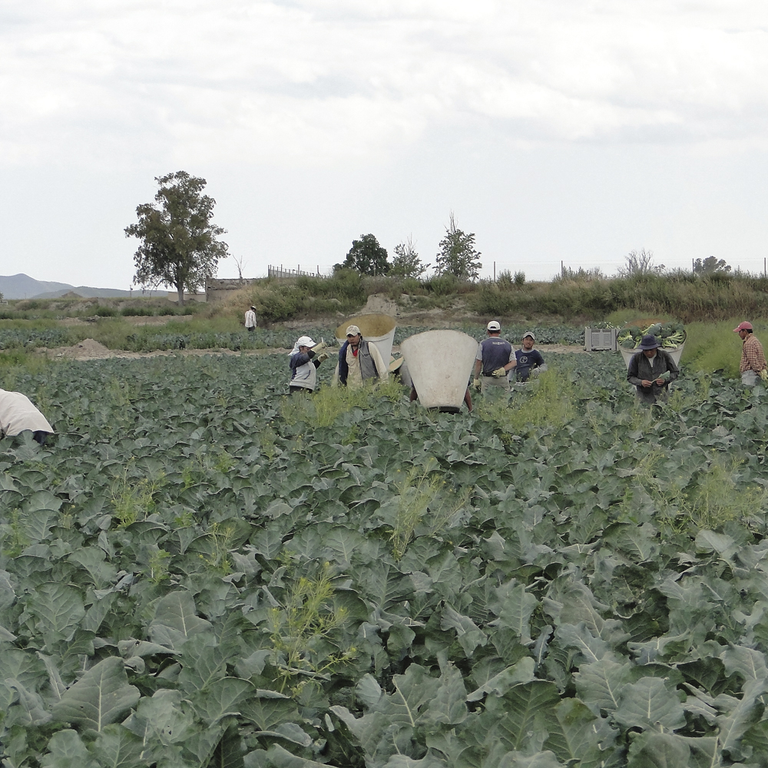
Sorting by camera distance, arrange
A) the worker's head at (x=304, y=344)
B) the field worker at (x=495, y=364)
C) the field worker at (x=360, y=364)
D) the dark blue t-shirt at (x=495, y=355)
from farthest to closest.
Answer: the dark blue t-shirt at (x=495, y=355)
the field worker at (x=495, y=364)
the worker's head at (x=304, y=344)
the field worker at (x=360, y=364)

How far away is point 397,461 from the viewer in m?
6.47

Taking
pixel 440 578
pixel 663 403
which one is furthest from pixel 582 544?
pixel 663 403

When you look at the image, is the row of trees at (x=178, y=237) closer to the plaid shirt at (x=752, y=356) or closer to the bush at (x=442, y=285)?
the bush at (x=442, y=285)

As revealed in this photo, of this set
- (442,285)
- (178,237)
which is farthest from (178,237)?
(442,285)

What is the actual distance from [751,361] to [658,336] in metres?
1.31

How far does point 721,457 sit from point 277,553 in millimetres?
4019

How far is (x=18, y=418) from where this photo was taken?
7773 mm

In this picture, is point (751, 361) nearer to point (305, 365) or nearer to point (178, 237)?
point (305, 365)

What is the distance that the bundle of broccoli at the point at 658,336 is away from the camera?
1253cm

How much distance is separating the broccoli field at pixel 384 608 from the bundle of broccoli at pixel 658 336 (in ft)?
17.9

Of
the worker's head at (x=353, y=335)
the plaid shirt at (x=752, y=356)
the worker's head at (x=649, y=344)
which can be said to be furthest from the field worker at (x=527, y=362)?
the plaid shirt at (x=752, y=356)

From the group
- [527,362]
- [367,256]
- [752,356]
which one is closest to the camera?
[752,356]

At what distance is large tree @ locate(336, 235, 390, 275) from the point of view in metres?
59.3

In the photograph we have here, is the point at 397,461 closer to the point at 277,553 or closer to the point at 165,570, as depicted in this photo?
the point at 277,553
